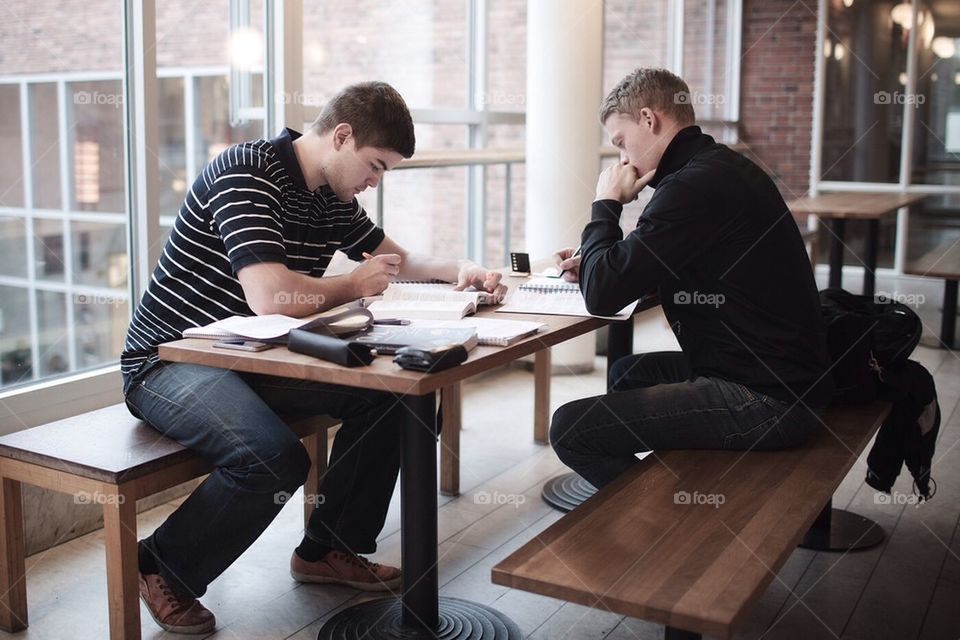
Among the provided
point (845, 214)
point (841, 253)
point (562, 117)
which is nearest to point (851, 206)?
point (841, 253)

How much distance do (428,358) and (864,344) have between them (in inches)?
46.5

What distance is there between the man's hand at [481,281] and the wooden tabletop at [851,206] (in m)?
2.73

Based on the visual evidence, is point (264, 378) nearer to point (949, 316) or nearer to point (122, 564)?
point (122, 564)

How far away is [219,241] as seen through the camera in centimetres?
226

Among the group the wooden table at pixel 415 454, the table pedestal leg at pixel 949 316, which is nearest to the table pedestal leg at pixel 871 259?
the table pedestal leg at pixel 949 316

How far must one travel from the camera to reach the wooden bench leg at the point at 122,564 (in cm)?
199

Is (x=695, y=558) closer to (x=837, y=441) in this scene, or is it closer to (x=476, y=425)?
(x=837, y=441)

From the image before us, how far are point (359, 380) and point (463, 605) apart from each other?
809 millimetres

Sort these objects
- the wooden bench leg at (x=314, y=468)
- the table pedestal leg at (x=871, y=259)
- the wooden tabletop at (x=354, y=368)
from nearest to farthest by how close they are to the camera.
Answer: the wooden tabletop at (x=354, y=368) → the wooden bench leg at (x=314, y=468) → the table pedestal leg at (x=871, y=259)

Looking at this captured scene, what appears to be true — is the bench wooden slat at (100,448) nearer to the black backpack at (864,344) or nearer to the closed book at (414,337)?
the closed book at (414,337)

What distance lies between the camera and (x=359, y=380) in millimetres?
1784

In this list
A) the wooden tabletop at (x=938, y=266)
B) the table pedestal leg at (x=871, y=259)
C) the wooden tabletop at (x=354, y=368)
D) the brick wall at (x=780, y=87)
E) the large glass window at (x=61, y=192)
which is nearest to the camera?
the wooden tabletop at (x=354, y=368)

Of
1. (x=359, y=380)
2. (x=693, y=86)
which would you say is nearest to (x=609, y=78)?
(x=693, y=86)

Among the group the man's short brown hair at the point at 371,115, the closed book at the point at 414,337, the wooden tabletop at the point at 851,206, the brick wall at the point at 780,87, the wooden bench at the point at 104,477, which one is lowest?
the wooden bench at the point at 104,477
